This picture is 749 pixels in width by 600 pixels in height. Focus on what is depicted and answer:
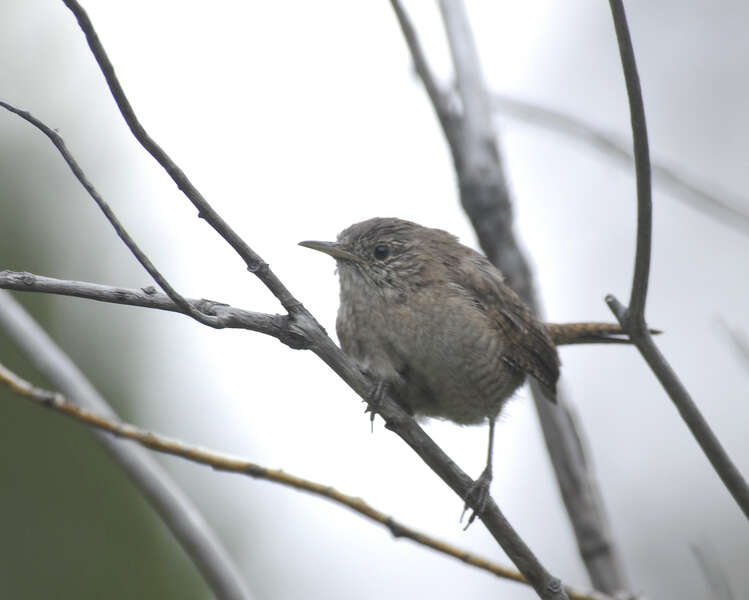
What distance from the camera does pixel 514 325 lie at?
360cm

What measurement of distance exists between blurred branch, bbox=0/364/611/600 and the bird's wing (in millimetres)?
1299

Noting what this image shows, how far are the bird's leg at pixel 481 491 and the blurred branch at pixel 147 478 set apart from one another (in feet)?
2.01

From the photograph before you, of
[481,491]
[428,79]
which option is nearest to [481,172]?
[428,79]

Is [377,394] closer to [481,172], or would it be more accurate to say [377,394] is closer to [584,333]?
[481,172]

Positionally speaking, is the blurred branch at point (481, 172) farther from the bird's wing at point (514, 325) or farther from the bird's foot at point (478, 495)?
the bird's foot at point (478, 495)

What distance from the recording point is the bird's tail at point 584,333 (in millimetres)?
3822

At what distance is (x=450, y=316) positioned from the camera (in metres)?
3.34

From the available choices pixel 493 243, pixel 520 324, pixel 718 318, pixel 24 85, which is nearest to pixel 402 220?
pixel 493 243

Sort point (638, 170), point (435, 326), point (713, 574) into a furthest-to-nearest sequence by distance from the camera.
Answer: point (435, 326) → point (713, 574) → point (638, 170)

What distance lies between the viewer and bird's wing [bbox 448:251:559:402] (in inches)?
139

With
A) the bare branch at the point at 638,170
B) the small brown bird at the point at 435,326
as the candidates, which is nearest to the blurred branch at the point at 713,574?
the bare branch at the point at 638,170

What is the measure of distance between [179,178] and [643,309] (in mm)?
1110

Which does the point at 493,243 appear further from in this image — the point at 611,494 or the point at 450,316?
the point at 611,494

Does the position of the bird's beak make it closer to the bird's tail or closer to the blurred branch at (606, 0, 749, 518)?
the bird's tail
